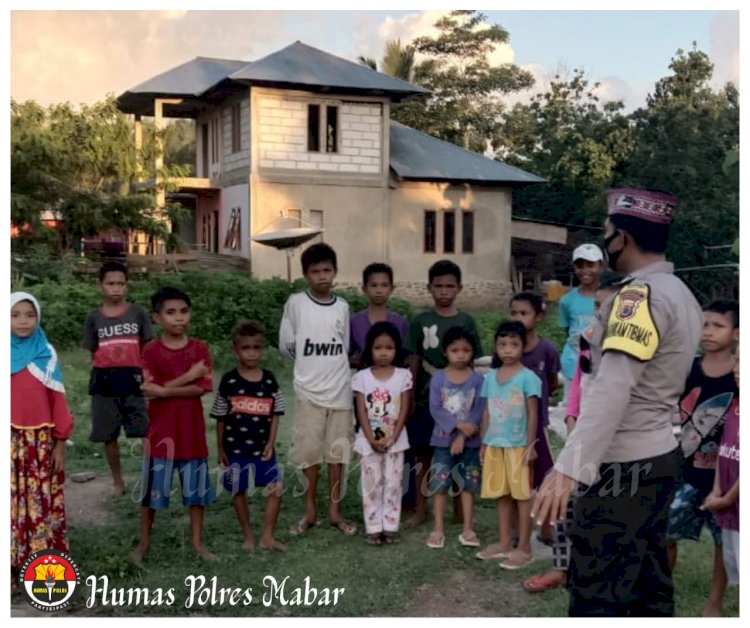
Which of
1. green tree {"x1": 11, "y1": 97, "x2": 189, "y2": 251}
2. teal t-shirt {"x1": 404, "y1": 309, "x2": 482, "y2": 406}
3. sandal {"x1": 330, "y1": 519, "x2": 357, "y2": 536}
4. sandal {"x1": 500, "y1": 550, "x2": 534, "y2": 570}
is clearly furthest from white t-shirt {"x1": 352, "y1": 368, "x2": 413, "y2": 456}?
green tree {"x1": 11, "y1": 97, "x2": 189, "y2": 251}

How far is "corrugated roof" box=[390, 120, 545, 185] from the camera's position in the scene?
18.2 meters

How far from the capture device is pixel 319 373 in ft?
17.4

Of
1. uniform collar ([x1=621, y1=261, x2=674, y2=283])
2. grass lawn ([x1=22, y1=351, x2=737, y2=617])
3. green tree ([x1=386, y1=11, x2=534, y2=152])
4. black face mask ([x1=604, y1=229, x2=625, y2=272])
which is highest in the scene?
green tree ([x1=386, y1=11, x2=534, y2=152])

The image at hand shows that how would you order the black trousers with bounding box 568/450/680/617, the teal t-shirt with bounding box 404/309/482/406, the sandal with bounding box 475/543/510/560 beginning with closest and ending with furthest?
the black trousers with bounding box 568/450/680/617 < the sandal with bounding box 475/543/510/560 < the teal t-shirt with bounding box 404/309/482/406

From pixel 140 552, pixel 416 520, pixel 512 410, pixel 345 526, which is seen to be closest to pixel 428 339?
pixel 512 410

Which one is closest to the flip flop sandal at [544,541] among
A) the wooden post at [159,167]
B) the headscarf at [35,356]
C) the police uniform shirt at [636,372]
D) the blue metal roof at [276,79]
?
the police uniform shirt at [636,372]

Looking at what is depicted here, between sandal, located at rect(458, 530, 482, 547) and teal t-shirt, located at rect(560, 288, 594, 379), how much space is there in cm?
122

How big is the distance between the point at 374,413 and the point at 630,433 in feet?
7.41

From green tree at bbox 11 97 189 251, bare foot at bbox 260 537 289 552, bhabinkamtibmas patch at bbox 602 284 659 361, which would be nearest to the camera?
bhabinkamtibmas patch at bbox 602 284 659 361

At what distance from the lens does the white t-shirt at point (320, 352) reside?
5309mm

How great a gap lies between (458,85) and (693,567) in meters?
15.3

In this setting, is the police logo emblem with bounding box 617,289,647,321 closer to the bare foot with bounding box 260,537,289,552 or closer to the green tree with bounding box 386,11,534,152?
the bare foot with bounding box 260,537,289,552

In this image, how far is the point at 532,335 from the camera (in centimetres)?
517
